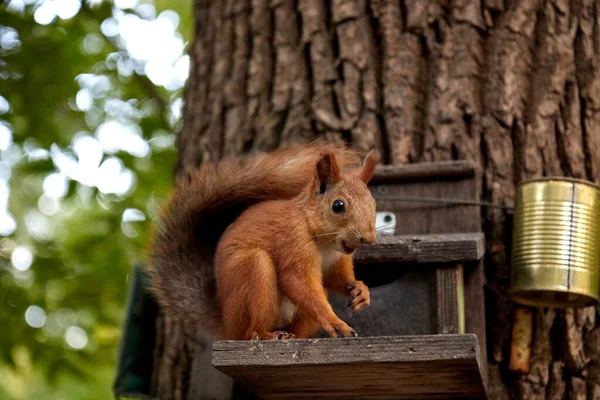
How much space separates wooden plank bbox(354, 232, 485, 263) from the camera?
6.88 ft

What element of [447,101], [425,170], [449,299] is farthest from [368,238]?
[447,101]

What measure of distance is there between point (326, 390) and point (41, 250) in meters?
2.00

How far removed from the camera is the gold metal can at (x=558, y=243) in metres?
2.12

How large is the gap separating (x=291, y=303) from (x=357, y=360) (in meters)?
0.31

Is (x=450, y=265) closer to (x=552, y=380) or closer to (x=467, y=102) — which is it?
(x=552, y=380)

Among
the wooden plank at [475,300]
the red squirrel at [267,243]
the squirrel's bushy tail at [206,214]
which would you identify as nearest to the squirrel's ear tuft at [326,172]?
the red squirrel at [267,243]

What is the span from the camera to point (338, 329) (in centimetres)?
178

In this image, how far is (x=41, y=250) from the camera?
3.68m

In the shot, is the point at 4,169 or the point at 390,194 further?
the point at 4,169

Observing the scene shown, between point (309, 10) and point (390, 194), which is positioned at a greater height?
point (309, 10)

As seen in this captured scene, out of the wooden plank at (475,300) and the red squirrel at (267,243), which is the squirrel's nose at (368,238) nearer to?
the red squirrel at (267,243)

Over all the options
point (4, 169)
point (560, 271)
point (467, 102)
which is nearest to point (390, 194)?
point (467, 102)

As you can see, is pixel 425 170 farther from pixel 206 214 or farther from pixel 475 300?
pixel 206 214

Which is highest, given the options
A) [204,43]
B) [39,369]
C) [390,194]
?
[204,43]
